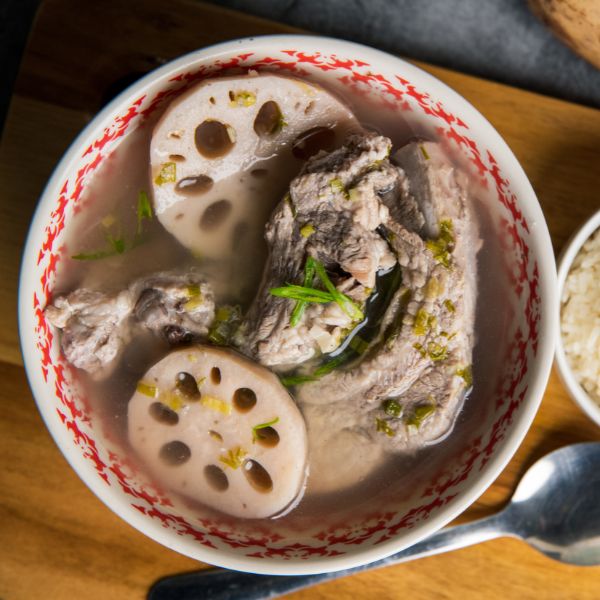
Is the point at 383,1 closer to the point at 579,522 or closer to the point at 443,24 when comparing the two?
the point at 443,24

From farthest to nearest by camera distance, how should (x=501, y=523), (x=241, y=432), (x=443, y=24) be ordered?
(x=443, y=24), (x=501, y=523), (x=241, y=432)

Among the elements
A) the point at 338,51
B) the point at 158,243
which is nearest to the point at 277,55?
the point at 338,51

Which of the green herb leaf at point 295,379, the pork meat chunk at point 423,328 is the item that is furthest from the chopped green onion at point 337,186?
the green herb leaf at point 295,379

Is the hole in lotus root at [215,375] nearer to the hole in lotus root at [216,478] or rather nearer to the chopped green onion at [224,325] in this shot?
the chopped green onion at [224,325]

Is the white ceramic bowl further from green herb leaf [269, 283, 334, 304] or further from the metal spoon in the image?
green herb leaf [269, 283, 334, 304]

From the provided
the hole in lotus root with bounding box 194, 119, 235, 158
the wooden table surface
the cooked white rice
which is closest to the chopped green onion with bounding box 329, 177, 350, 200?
the hole in lotus root with bounding box 194, 119, 235, 158

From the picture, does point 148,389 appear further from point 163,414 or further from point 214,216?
point 214,216
